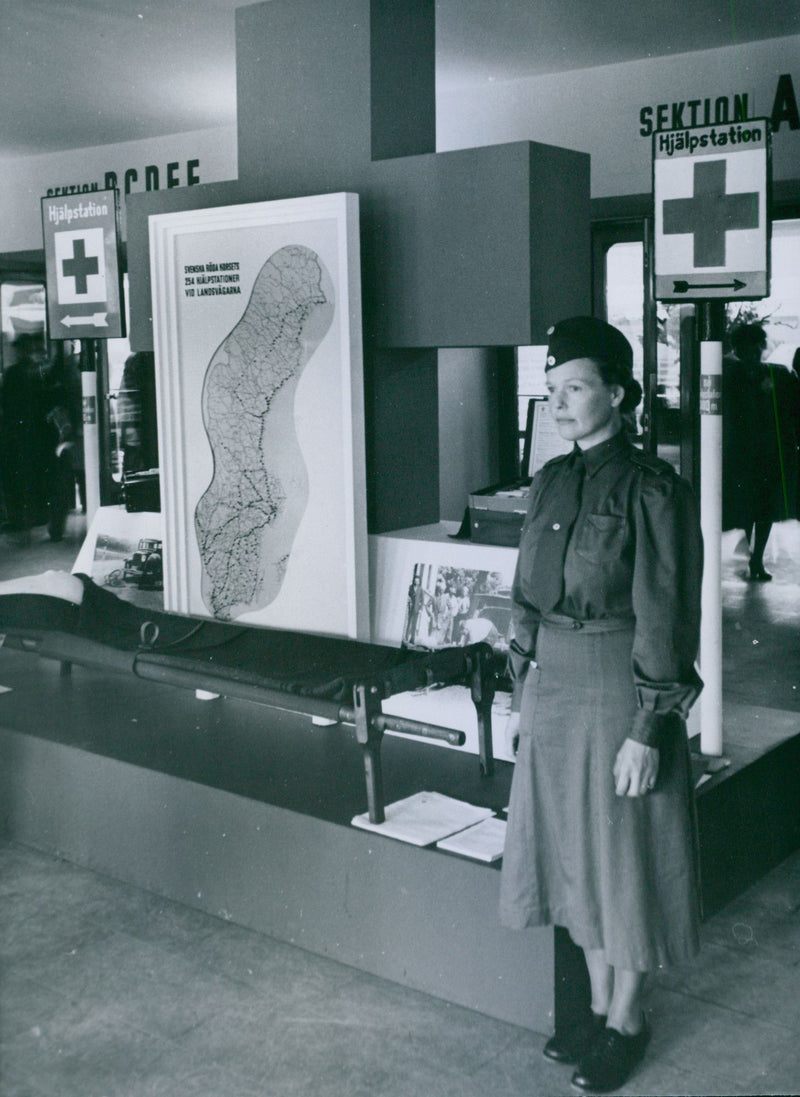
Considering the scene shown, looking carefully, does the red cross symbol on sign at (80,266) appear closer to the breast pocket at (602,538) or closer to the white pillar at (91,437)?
the white pillar at (91,437)

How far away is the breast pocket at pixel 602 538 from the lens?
101 inches

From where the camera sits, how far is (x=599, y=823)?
8.48 ft

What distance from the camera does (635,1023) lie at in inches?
107

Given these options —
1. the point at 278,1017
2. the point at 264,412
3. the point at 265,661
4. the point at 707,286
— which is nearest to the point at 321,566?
the point at 265,661

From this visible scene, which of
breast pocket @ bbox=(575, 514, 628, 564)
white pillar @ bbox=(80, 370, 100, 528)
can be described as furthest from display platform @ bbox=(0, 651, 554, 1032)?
white pillar @ bbox=(80, 370, 100, 528)

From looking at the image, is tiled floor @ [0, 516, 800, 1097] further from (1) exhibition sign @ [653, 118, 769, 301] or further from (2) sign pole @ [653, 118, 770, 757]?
(1) exhibition sign @ [653, 118, 769, 301]

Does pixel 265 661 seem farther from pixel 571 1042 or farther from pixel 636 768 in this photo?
pixel 636 768

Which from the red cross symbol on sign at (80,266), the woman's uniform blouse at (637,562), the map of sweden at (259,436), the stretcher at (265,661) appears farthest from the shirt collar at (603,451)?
the red cross symbol on sign at (80,266)

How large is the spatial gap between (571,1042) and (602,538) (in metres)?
1.13

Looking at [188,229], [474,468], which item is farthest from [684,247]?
[474,468]

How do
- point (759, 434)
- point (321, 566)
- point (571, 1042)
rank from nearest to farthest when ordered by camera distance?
point (571, 1042)
point (321, 566)
point (759, 434)

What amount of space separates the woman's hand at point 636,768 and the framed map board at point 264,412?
179 cm

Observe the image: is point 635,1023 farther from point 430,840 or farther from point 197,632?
point 197,632

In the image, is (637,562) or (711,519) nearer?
(637,562)
